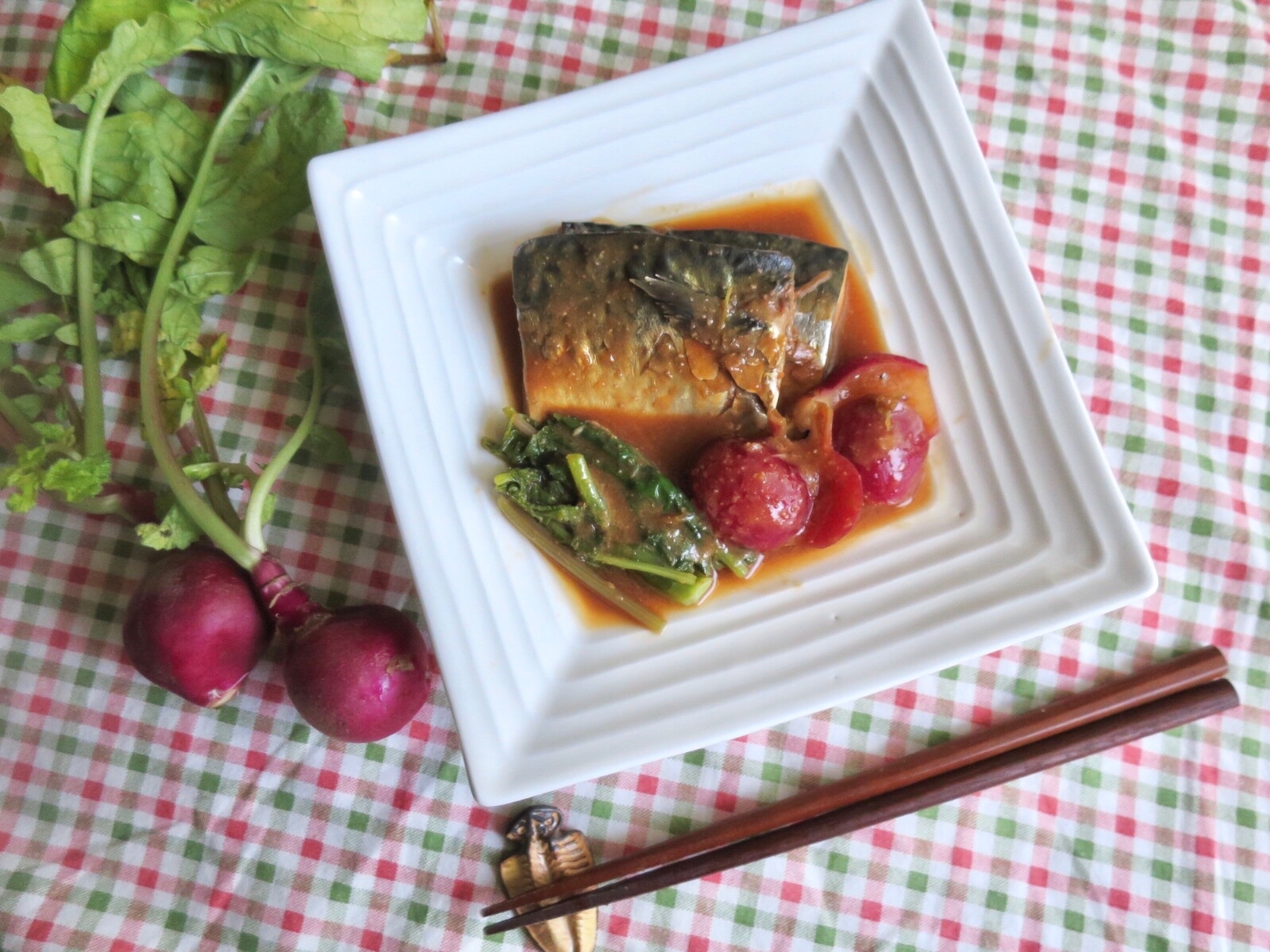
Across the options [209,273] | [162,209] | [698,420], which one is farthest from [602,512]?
[162,209]

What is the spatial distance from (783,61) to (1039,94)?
2.88 feet

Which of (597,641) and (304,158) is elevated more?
(304,158)

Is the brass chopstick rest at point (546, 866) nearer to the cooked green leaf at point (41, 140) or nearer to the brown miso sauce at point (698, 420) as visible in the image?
the brown miso sauce at point (698, 420)

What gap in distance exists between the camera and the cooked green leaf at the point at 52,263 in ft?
7.48

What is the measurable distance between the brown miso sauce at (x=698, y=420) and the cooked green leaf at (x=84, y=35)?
3.59ft

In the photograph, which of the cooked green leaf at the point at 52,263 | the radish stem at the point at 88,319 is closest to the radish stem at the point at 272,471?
the radish stem at the point at 88,319

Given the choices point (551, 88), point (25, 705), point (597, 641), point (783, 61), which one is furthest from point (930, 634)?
point (25, 705)

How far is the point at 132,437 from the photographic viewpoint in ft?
8.00

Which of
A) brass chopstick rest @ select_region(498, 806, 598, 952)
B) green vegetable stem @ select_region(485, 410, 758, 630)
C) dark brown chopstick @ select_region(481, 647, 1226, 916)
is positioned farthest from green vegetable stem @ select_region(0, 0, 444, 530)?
dark brown chopstick @ select_region(481, 647, 1226, 916)

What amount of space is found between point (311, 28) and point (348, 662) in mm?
1562

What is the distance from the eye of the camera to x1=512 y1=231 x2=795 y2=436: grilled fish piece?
7.33 ft

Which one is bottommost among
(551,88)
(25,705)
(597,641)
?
(25,705)

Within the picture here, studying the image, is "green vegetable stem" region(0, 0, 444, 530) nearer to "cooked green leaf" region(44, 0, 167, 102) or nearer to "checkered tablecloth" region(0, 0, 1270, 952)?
"cooked green leaf" region(44, 0, 167, 102)

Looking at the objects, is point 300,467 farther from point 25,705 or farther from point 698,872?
point 698,872
